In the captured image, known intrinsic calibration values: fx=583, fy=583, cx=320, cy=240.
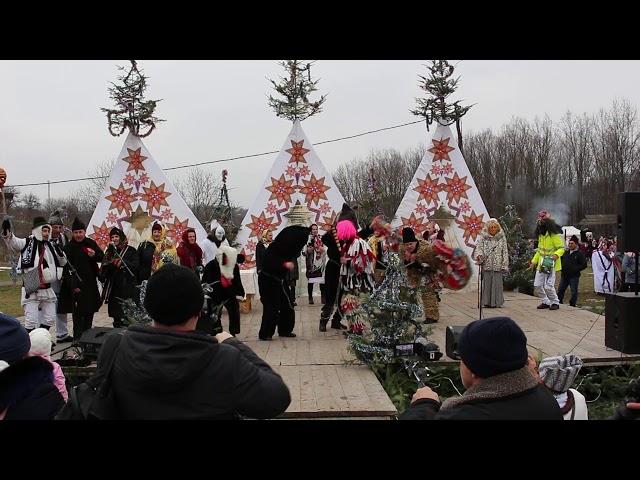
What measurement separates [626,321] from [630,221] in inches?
44.5

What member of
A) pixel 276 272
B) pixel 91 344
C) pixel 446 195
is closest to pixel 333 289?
pixel 276 272

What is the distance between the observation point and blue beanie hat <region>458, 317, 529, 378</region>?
6.97 feet

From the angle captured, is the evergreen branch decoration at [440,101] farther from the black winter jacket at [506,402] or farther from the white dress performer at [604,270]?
the black winter jacket at [506,402]

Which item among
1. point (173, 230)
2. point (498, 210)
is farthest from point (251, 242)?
point (498, 210)

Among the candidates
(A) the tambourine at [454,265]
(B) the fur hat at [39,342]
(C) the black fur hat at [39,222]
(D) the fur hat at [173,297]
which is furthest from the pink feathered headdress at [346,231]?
(D) the fur hat at [173,297]

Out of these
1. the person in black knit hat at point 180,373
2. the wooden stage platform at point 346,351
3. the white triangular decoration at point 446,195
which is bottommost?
the wooden stage platform at point 346,351

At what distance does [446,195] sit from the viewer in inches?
578

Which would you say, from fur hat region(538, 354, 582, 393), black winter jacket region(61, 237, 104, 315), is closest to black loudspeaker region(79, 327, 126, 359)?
black winter jacket region(61, 237, 104, 315)

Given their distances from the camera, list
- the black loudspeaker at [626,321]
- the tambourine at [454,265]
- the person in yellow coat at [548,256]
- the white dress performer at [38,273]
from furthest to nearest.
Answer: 1. the person in yellow coat at [548,256]
2. the white dress performer at [38,273]
3. the tambourine at [454,265]
4. the black loudspeaker at [626,321]

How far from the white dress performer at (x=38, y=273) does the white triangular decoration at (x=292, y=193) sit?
660cm

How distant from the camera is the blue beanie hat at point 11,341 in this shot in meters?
2.73

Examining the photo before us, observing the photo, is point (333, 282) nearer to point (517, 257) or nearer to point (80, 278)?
point (80, 278)

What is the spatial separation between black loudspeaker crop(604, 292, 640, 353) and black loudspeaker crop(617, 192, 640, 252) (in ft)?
1.96

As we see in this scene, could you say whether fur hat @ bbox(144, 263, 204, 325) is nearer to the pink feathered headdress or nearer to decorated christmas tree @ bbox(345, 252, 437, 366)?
decorated christmas tree @ bbox(345, 252, 437, 366)
